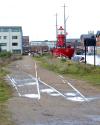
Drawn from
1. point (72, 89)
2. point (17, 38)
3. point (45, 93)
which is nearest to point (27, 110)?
point (45, 93)

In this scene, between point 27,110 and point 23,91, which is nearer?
point 27,110

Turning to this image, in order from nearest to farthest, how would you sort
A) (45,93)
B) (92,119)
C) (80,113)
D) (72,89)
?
(92,119)
(80,113)
(45,93)
(72,89)

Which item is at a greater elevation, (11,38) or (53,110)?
(53,110)

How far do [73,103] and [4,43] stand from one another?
6249 inches

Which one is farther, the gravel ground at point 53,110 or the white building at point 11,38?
the white building at point 11,38

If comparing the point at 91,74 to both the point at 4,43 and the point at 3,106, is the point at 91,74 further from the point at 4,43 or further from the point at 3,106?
the point at 4,43

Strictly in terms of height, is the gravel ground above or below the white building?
above

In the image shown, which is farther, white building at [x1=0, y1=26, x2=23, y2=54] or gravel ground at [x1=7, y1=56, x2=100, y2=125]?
white building at [x1=0, y1=26, x2=23, y2=54]

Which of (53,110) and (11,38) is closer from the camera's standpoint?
(53,110)

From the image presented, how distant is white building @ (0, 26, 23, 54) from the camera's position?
173m

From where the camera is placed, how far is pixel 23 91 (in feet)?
77.2

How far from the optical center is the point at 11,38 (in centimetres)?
17438

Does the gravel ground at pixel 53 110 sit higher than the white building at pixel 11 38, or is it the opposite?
the gravel ground at pixel 53 110

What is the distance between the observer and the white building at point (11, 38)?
17300 cm
